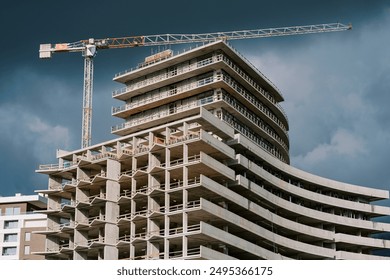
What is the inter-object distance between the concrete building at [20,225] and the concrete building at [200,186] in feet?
83.2

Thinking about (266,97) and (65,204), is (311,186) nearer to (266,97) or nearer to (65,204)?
(266,97)

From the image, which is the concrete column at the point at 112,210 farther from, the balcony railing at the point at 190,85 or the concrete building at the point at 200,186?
the balcony railing at the point at 190,85

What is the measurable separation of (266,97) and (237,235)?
108 feet

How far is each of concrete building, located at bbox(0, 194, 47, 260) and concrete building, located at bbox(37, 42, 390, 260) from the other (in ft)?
83.2

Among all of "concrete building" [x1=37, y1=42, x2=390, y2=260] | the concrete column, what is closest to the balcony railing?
"concrete building" [x1=37, y1=42, x2=390, y2=260]

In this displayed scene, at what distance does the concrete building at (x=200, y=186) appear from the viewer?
95.0 meters

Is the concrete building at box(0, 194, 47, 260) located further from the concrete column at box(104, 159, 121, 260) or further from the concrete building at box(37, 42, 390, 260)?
the concrete column at box(104, 159, 121, 260)

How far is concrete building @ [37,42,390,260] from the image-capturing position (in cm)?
9500

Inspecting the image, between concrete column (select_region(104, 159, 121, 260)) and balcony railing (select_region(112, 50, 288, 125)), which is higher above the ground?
balcony railing (select_region(112, 50, 288, 125))

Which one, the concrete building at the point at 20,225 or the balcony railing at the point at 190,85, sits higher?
the balcony railing at the point at 190,85

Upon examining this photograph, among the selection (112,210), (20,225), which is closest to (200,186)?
(112,210)

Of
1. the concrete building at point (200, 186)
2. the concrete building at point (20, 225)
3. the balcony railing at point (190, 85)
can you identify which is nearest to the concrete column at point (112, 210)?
the concrete building at point (200, 186)

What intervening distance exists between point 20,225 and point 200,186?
211 feet

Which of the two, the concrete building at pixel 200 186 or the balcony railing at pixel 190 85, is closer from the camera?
the concrete building at pixel 200 186
